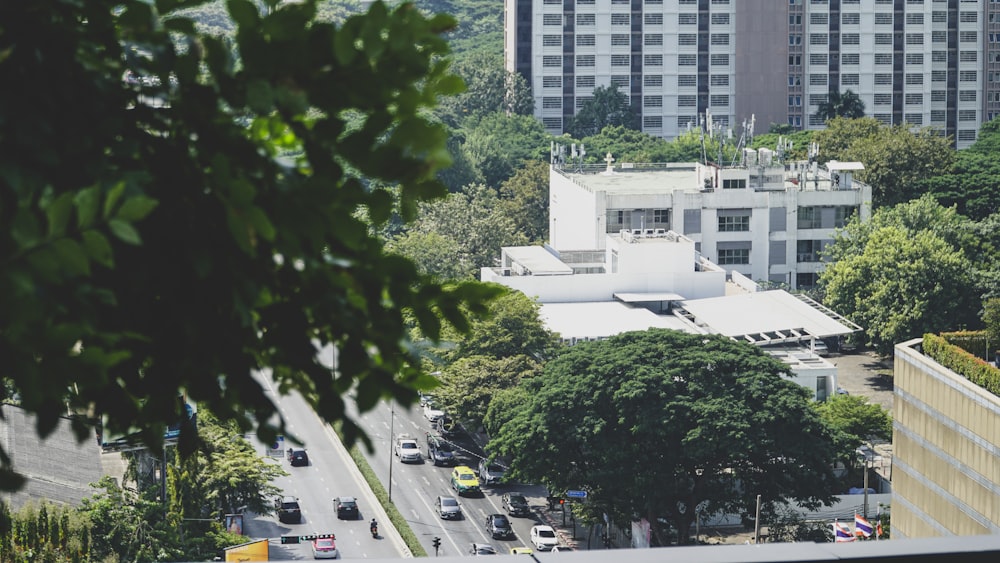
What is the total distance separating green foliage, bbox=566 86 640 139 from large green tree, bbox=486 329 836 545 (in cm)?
6531

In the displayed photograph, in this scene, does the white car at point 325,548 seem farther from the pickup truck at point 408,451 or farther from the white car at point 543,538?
the pickup truck at point 408,451

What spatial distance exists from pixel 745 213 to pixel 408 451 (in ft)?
80.1

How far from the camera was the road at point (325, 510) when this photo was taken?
4325 centimetres

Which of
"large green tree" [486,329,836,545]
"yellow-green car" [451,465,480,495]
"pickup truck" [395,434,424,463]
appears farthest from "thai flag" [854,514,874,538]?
"pickup truck" [395,434,424,463]

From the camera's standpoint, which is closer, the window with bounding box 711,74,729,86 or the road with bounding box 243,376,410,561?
the road with bounding box 243,376,410,561

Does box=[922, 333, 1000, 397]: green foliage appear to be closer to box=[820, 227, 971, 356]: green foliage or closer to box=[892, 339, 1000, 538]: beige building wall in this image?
box=[892, 339, 1000, 538]: beige building wall

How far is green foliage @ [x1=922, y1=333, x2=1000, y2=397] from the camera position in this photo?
3142cm

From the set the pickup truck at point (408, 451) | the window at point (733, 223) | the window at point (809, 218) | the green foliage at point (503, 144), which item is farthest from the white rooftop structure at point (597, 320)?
the green foliage at point (503, 144)

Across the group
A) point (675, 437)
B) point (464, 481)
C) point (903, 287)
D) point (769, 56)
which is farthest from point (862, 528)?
point (769, 56)

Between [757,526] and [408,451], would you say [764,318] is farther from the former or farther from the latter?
[757,526]

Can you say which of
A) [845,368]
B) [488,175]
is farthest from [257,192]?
[488,175]

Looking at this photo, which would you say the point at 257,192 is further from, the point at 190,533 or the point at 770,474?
the point at 770,474

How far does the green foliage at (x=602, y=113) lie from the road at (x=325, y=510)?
56.1m

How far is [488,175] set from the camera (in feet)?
312
